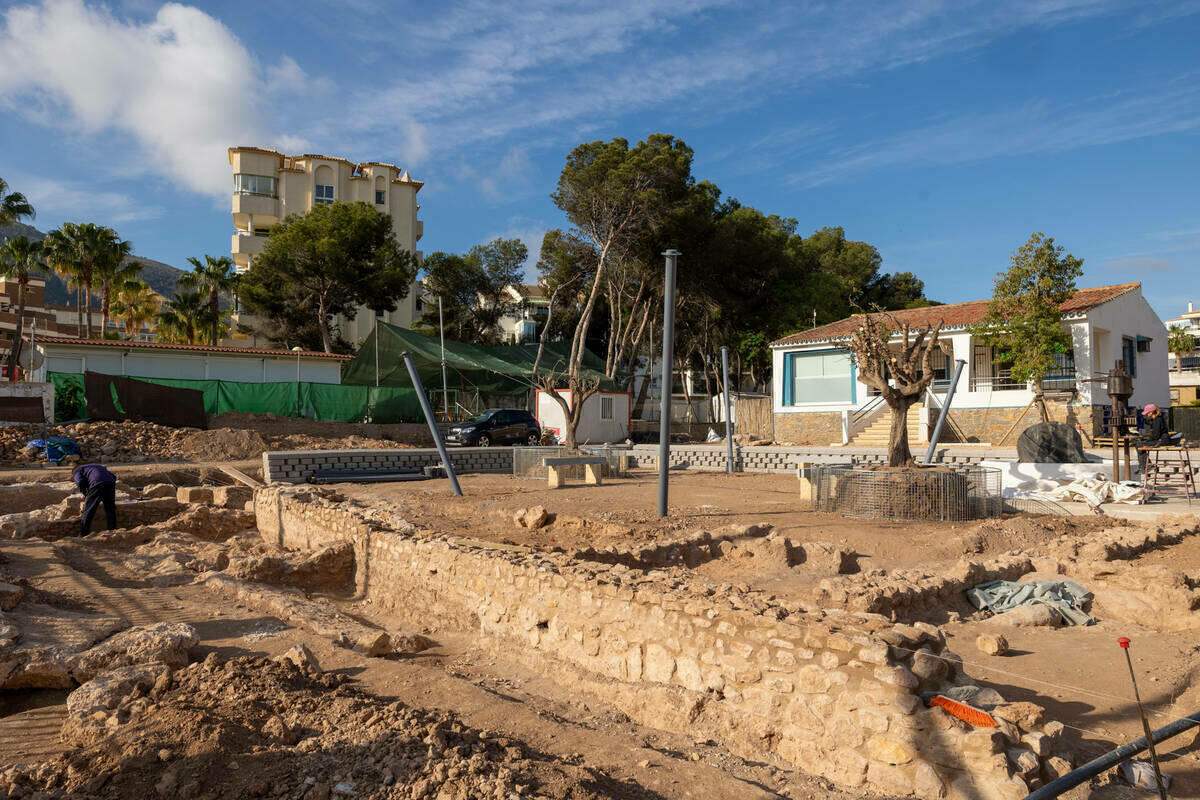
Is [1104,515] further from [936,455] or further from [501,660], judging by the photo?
[501,660]

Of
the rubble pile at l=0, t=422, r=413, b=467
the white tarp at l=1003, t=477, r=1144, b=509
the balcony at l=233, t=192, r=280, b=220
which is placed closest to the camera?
the white tarp at l=1003, t=477, r=1144, b=509

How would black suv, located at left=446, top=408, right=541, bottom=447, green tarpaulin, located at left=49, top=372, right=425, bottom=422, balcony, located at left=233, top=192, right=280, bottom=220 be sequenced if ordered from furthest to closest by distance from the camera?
1. balcony, located at left=233, top=192, right=280, bottom=220
2. black suv, located at left=446, top=408, right=541, bottom=447
3. green tarpaulin, located at left=49, top=372, right=425, bottom=422

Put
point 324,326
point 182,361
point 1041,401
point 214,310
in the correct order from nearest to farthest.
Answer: point 1041,401 → point 182,361 → point 324,326 → point 214,310

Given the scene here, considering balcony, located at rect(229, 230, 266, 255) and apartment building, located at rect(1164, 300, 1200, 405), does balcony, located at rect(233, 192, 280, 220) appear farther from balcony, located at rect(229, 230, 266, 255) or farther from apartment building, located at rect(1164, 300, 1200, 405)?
apartment building, located at rect(1164, 300, 1200, 405)

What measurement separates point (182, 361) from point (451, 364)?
9762mm

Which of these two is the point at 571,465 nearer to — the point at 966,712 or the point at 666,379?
the point at 666,379

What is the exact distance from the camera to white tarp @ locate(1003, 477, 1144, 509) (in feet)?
42.4

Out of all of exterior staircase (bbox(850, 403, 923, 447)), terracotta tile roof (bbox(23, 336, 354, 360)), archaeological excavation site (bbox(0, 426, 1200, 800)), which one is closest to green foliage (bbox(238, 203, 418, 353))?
terracotta tile roof (bbox(23, 336, 354, 360))

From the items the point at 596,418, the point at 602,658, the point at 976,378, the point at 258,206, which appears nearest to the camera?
the point at 602,658

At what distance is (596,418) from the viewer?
2938cm

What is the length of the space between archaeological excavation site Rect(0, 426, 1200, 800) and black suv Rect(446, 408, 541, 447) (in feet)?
42.5

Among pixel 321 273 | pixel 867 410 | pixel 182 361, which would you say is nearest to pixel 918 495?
pixel 867 410

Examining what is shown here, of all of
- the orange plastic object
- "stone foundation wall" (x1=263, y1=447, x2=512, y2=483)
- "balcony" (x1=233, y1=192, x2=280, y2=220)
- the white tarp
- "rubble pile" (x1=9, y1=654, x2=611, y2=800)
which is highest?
"balcony" (x1=233, y1=192, x2=280, y2=220)

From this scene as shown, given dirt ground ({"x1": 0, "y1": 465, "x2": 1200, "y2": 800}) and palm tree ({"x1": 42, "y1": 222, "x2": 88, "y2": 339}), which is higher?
palm tree ({"x1": 42, "y1": 222, "x2": 88, "y2": 339})
